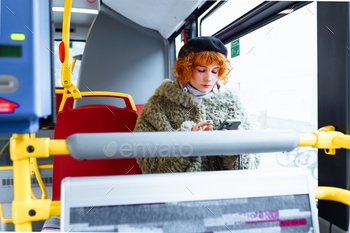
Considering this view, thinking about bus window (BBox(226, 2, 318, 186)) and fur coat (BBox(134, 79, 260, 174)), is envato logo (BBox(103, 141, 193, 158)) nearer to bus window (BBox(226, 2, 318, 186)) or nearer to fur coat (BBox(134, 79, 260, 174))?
fur coat (BBox(134, 79, 260, 174))

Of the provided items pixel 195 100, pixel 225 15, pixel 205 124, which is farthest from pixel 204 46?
pixel 225 15

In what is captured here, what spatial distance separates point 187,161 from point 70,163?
824mm

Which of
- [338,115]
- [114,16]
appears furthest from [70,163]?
[114,16]

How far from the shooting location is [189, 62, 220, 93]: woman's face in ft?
4.50

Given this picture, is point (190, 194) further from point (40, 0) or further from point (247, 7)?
point (247, 7)

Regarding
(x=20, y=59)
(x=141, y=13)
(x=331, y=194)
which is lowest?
(x=331, y=194)

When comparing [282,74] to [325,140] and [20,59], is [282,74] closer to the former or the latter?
[325,140]

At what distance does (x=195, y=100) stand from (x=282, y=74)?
0.77 metres

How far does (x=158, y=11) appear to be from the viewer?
3199 mm

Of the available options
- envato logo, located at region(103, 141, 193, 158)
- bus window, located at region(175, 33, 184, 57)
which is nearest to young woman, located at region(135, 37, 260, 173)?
envato logo, located at region(103, 141, 193, 158)

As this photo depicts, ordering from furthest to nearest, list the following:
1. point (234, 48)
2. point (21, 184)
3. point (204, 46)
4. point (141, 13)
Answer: point (141, 13) < point (234, 48) < point (204, 46) < point (21, 184)

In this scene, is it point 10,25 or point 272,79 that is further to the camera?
point 272,79

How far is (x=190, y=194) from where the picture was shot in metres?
0.73

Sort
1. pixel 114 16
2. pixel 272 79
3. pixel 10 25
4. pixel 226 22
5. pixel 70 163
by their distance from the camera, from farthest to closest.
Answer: pixel 114 16 → pixel 226 22 → pixel 272 79 → pixel 70 163 → pixel 10 25
